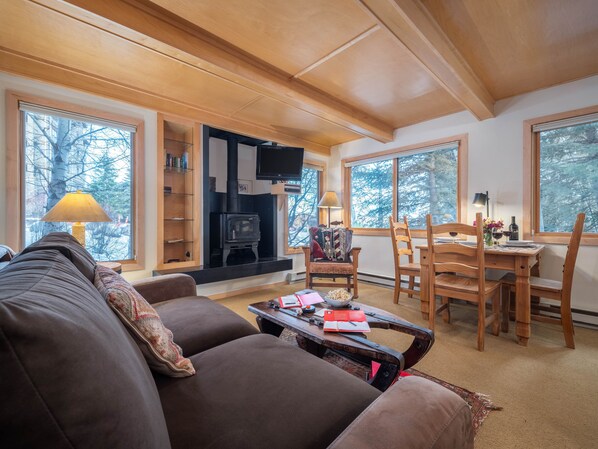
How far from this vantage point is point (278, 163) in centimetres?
421

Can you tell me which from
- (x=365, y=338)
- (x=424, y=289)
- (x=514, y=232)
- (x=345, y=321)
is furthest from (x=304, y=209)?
(x=365, y=338)

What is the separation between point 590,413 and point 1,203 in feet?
14.3

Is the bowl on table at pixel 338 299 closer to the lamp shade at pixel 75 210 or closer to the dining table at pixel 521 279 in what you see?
the dining table at pixel 521 279

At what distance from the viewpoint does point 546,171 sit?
302 cm

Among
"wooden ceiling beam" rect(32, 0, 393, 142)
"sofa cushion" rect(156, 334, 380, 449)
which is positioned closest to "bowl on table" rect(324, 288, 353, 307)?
"sofa cushion" rect(156, 334, 380, 449)

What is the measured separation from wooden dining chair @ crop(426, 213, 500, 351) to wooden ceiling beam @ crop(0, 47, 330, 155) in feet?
8.99

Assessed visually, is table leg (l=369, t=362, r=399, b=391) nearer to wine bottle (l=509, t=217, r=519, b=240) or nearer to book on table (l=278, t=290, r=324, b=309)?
book on table (l=278, t=290, r=324, b=309)

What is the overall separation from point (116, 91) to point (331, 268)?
3.09 meters

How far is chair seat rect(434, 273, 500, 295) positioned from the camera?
2287mm

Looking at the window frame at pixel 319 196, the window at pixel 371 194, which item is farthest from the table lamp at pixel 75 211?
the window at pixel 371 194

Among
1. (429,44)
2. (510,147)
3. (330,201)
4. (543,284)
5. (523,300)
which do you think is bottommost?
(523,300)

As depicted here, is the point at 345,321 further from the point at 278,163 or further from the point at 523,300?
the point at 278,163

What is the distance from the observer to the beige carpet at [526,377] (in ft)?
4.42

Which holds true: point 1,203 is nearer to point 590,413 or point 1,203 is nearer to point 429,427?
point 429,427
